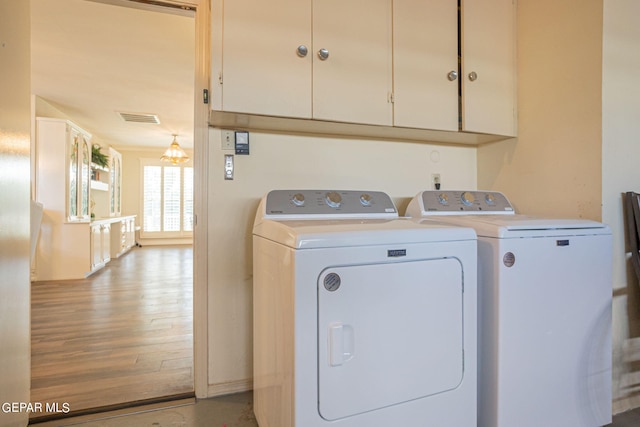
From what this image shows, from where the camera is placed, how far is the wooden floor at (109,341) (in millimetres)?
1799

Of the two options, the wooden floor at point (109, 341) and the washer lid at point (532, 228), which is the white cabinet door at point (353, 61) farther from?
the wooden floor at point (109, 341)

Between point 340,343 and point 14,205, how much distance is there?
144 centimetres

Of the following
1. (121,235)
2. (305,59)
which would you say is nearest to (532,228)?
(305,59)

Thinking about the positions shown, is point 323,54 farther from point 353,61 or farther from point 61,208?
point 61,208

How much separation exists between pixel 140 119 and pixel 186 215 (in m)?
3.36

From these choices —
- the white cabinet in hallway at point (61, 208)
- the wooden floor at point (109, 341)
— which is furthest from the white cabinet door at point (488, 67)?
the white cabinet in hallway at point (61, 208)

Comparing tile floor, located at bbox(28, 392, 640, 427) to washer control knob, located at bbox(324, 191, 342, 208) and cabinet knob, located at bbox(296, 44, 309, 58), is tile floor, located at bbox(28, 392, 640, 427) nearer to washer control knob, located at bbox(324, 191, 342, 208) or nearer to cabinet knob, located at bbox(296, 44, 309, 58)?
washer control knob, located at bbox(324, 191, 342, 208)

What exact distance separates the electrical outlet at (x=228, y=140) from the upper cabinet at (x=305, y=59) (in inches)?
12.3

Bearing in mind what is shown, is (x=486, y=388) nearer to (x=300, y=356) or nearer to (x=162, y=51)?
(x=300, y=356)

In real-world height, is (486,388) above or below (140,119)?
below

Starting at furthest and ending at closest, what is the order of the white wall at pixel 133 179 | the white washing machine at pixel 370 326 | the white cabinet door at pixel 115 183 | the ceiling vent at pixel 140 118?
the white wall at pixel 133 179
the white cabinet door at pixel 115 183
the ceiling vent at pixel 140 118
the white washing machine at pixel 370 326

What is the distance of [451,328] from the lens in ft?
3.78

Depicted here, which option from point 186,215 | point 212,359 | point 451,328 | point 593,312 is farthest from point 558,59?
point 186,215

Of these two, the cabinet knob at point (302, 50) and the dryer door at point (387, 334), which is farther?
the cabinet knob at point (302, 50)
